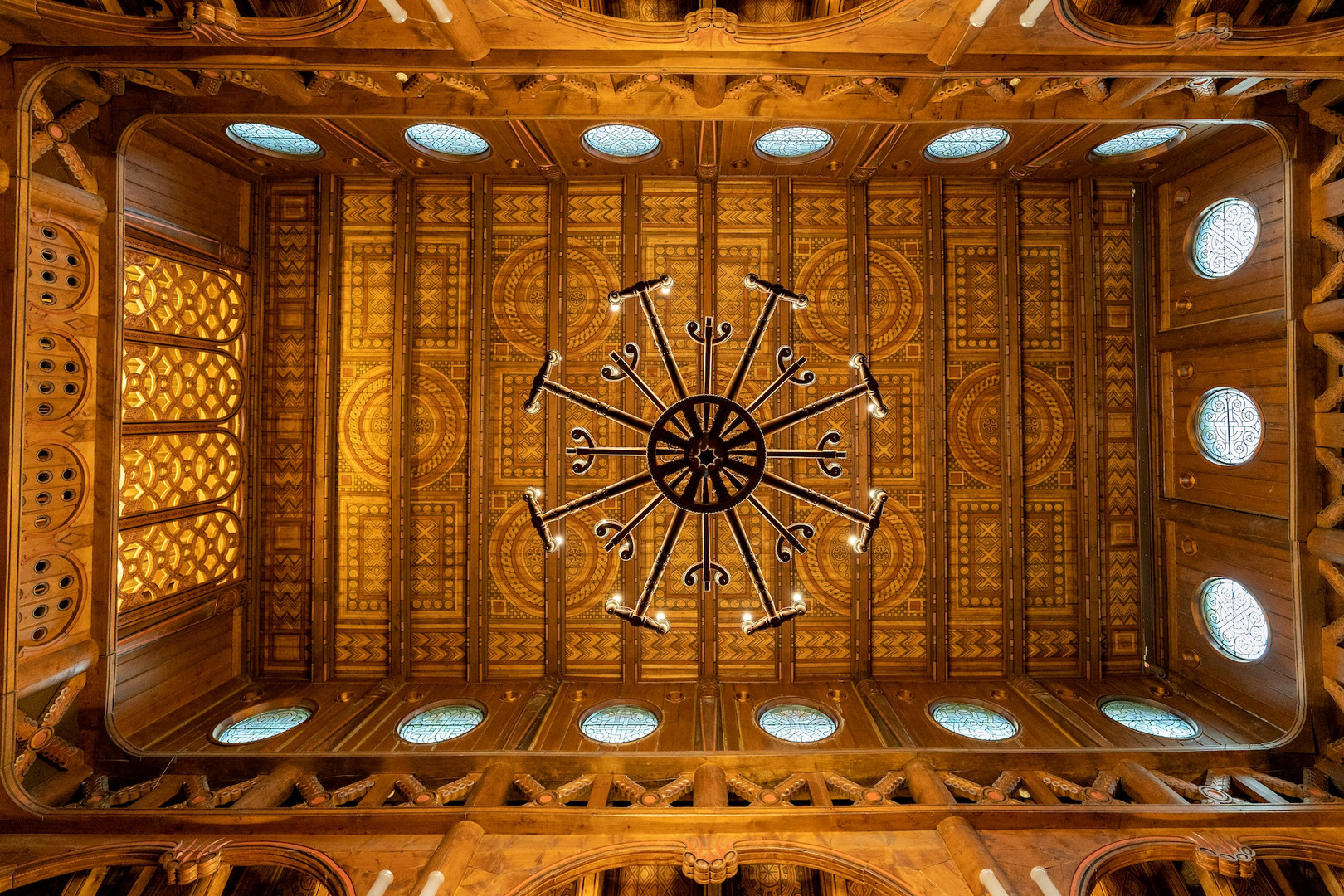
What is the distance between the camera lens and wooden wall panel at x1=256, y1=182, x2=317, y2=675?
9.34 metres

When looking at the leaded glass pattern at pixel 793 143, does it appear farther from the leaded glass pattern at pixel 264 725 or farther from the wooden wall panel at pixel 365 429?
the leaded glass pattern at pixel 264 725

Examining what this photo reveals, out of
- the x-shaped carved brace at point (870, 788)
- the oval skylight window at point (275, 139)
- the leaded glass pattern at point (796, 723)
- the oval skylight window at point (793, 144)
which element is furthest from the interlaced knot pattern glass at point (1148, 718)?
the oval skylight window at point (275, 139)

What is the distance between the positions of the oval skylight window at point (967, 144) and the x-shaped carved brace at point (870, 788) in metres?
8.45

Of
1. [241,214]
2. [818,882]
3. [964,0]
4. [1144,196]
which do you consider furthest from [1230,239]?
[241,214]

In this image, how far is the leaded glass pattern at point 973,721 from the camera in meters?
8.11

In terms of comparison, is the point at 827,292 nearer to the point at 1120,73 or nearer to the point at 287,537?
the point at 1120,73

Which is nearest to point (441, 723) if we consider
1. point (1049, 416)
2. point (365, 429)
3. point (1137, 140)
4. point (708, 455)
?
point (365, 429)

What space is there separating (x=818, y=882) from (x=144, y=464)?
9.53m

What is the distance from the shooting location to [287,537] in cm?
939

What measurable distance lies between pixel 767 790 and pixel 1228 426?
8.03 m

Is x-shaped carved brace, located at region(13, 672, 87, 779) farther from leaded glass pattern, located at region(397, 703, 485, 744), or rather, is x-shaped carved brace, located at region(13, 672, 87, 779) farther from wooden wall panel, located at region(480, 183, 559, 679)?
wooden wall panel, located at region(480, 183, 559, 679)

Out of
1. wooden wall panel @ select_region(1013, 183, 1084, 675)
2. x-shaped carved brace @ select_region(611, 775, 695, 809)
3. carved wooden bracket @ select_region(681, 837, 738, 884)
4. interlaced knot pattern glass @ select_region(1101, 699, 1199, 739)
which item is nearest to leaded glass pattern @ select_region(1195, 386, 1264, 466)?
wooden wall panel @ select_region(1013, 183, 1084, 675)

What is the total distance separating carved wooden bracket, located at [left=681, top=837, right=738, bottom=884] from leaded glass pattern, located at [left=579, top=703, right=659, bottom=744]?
2.31 m

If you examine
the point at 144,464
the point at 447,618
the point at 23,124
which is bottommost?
the point at 447,618
